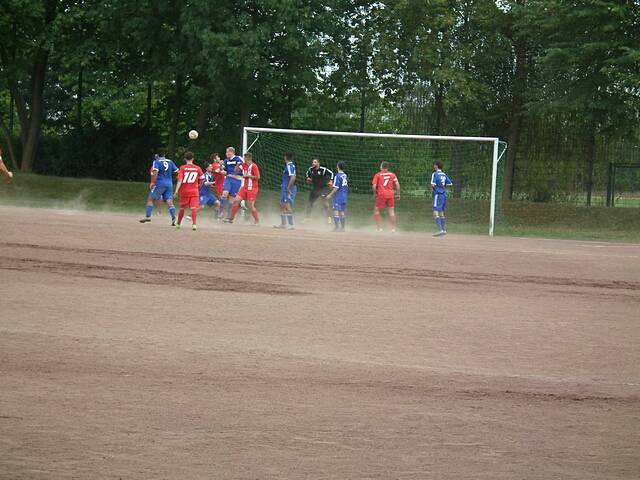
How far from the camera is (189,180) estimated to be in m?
25.7

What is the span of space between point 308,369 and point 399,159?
28.3 meters

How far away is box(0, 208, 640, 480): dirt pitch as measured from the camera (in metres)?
7.44

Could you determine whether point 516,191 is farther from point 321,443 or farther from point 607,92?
point 321,443

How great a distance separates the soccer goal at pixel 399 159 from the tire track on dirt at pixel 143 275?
18045 mm

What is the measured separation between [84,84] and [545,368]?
126 feet

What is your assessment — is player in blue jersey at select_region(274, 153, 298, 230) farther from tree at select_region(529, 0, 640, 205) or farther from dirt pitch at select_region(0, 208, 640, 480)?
dirt pitch at select_region(0, 208, 640, 480)

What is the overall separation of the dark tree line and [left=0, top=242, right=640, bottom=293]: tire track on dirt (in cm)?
1627

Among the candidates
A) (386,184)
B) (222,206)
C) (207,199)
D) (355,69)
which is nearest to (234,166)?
(222,206)

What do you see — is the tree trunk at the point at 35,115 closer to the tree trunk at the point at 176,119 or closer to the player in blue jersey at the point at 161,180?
the tree trunk at the point at 176,119

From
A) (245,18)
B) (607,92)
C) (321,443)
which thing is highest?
(245,18)

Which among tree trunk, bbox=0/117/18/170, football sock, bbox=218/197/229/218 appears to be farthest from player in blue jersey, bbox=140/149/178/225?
tree trunk, bbox=0/117/18/170

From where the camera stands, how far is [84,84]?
4641 cm

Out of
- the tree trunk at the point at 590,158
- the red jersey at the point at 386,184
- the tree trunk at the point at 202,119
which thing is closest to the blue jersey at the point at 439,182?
the red jersey at the point at 386,184

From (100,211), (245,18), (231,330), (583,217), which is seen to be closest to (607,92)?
(583,217)
